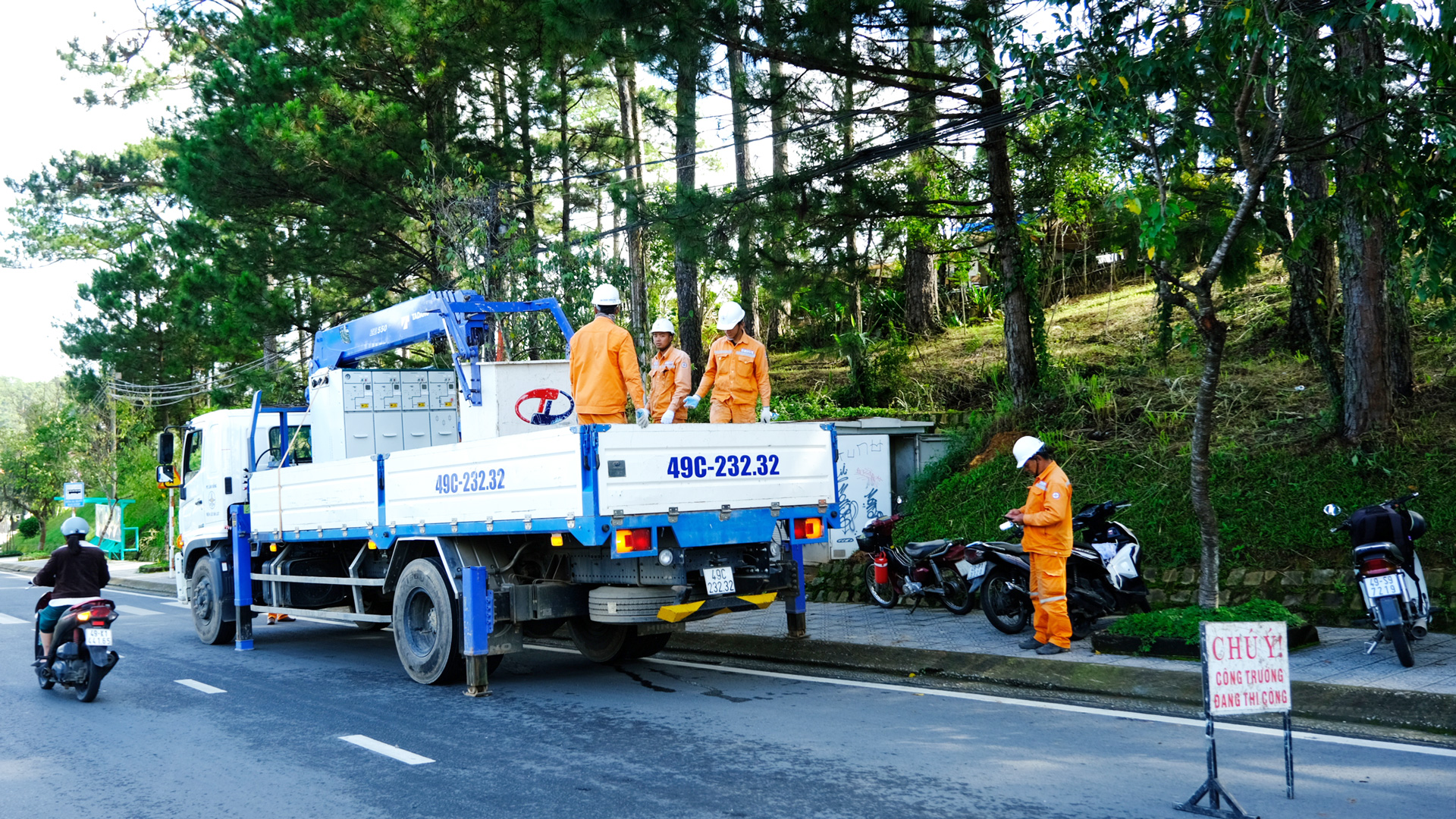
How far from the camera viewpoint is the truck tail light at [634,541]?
777 centimetres

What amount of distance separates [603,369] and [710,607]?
6.98 feet

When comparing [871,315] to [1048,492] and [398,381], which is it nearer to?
[398,381]

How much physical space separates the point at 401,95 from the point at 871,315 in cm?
952

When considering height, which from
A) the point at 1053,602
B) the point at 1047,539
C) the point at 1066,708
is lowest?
the point at 1066,708

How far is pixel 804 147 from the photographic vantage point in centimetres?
1398

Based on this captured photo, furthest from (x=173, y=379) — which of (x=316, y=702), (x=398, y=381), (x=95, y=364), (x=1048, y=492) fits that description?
(x=1048, y=492)

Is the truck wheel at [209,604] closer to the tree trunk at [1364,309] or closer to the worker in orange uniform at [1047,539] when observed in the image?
the worker in orange uniform at [1047,539]

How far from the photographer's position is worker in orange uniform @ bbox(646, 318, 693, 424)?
10.0 metres

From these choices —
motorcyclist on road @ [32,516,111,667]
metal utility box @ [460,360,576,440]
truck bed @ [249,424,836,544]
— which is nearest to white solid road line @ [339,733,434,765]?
truck bed @ [249,424,836,544]

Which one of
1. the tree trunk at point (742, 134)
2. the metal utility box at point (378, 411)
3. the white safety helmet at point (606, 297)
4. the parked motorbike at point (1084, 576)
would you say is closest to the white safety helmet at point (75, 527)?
the metal utility box at point (378, 411)

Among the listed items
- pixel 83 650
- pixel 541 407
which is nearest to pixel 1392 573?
pixel 541 407

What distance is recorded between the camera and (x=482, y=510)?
27.9ft

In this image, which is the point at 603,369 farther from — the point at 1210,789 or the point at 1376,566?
the point at 1376,566

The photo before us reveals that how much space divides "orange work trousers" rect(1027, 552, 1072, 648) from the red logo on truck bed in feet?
15.6
